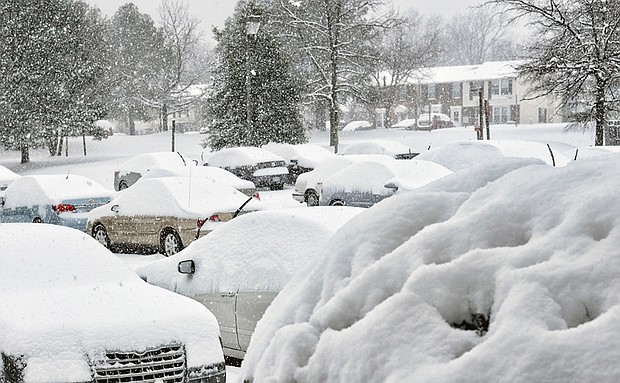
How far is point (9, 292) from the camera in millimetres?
6488

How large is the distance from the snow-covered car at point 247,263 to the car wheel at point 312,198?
12.5 meters

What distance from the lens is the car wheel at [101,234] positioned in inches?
611

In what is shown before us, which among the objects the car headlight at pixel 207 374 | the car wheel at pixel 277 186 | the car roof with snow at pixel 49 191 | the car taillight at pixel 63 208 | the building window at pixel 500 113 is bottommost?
the car wheel at pixel 277 186

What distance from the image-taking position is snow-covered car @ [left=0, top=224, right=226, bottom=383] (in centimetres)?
548

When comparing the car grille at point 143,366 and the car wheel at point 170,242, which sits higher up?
the car grille at point 143,366

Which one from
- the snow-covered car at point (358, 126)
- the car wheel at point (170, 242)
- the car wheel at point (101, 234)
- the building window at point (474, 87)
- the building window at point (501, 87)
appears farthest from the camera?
the building window at point (474, 87)

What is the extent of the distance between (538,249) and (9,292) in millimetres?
4989

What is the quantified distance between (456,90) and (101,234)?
2681 inches

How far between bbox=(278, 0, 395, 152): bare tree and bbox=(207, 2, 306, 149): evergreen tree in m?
1.39

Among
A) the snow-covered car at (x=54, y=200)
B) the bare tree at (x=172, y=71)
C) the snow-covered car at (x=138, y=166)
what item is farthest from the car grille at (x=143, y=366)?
the bare tree at (x=172, y=71)

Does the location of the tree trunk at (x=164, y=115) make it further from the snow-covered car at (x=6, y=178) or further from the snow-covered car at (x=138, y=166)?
the snow-covered car at (x=6, y=178)

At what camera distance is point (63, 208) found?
1700 cm

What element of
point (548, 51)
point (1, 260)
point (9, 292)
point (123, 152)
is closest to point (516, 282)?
point (9, 292)

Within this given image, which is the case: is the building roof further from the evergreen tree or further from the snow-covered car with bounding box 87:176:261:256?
the snow-covered car with bounding box 87:176:261:256
